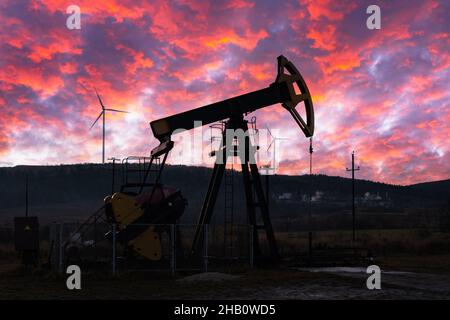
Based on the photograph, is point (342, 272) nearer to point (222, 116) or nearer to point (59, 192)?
point (222, 116)

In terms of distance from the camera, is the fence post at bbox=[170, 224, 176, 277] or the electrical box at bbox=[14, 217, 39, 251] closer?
the fence post at bbox=[170, 224, 176, 277]

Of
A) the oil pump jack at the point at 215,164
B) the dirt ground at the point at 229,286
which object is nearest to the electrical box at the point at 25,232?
the dirt ground at the point at 229,286

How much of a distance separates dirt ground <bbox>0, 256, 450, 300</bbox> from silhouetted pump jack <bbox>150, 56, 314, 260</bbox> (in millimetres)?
2038

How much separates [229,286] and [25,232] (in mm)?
8476

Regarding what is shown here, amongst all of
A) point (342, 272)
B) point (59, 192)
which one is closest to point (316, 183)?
point (59, 192)

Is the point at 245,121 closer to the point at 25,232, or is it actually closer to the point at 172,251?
the point at 172,251

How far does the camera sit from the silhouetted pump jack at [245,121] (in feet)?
55.0

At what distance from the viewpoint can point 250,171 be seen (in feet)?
58.3

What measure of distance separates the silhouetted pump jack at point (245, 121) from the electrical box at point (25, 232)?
505 centimetres

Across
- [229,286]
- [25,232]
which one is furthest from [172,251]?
[25,232]

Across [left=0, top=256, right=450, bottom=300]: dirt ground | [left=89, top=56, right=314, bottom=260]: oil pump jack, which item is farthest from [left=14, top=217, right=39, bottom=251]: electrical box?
[left=89, top=56, right=314, bottom=260]: oil pump jack

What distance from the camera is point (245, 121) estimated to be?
17516 millimetres

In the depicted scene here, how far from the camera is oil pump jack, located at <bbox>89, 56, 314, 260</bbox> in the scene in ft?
53.8

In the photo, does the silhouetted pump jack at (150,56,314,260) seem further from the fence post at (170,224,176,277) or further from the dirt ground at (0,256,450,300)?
the dirt ground at (0,256,450,300)
